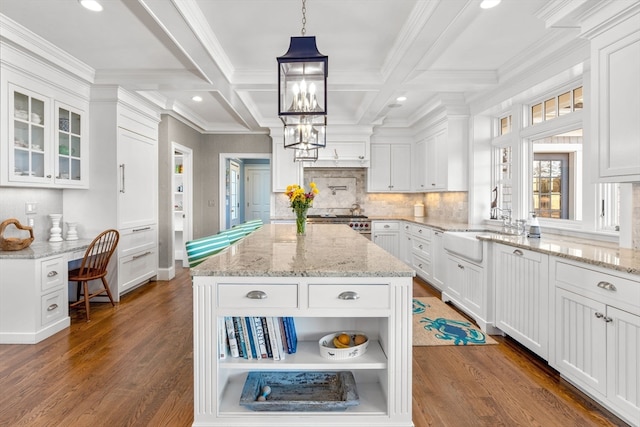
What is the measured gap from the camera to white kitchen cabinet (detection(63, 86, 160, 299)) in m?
4.25

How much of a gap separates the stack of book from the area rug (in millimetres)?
1657

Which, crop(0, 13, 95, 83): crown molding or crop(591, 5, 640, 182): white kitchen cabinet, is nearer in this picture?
crop(591, 5, 640, 182): white kitchen cabinet

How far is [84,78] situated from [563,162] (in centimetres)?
499

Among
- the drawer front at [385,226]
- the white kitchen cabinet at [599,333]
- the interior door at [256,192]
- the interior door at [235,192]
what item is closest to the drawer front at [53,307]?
the white kitchen cabinet at [599,333]

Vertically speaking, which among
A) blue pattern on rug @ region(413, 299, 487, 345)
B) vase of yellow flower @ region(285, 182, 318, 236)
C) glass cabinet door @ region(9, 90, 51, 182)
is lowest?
blue pattern on rug @ region(413, 299, 487, 345)

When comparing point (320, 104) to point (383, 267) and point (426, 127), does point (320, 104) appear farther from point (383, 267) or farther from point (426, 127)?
point (426, 127)

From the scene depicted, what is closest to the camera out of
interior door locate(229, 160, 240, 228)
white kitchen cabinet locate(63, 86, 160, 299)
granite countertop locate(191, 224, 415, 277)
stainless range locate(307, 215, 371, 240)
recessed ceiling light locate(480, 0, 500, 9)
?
granite countertop locate(191, 224, 415, 277)

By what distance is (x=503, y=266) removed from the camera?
123 inches

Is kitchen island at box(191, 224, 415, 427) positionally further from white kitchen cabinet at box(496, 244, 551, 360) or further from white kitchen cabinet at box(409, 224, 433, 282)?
white kitchen cabinet at box(409, 224, 433, 282)

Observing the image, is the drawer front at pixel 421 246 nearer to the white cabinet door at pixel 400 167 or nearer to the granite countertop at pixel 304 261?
the white cabinet door at pixel 400 167

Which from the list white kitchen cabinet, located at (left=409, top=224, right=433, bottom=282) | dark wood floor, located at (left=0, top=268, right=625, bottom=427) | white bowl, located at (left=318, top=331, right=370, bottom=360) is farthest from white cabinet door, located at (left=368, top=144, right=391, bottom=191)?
white bowl, located at (left=318, top=331, right=370, bottom=360)

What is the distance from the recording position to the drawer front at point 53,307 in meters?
3.19

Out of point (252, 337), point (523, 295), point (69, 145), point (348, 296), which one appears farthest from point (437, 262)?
point (69, 145)

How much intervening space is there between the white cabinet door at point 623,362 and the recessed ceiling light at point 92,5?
3844mm
